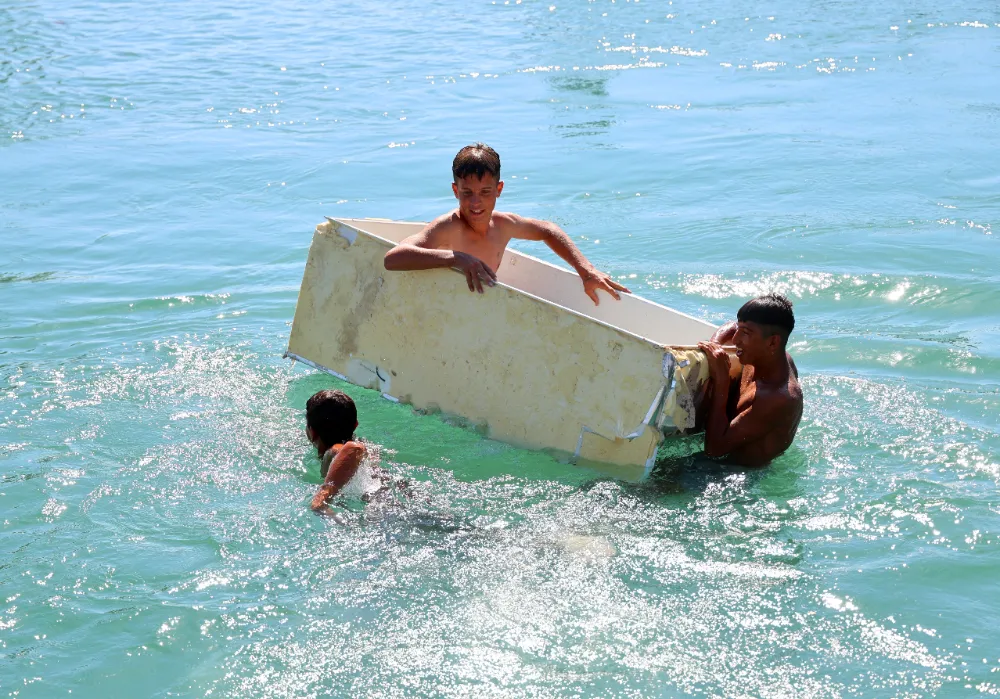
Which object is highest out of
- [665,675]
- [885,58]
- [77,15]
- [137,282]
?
[77,15]

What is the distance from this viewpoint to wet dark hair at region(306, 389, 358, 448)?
5219 millimetres

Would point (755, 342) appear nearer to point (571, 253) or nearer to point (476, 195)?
point (571, 253)

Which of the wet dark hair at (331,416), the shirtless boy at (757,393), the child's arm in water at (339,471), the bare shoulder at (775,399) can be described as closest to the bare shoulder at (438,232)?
the wet dark hair at (331,416)

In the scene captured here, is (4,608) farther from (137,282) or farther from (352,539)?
(137,282)

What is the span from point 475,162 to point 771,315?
5.63 ft

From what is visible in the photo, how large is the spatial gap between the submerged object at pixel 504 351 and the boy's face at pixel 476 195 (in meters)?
0.48

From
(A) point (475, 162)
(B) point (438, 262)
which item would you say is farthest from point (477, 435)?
(A) point (475, 162)

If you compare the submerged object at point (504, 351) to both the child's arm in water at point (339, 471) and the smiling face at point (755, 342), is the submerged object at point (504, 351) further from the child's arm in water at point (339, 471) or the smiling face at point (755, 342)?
the child's arm in water at point (339, 471)

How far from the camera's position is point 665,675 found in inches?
156

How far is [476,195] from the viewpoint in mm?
5766

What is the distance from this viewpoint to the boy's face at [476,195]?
574 cm

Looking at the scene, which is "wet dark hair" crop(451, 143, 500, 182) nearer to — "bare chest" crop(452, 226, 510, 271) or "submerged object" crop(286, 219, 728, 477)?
"bare chest" crop(452, 226, 510, 271)

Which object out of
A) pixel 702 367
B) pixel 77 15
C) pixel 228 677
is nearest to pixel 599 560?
pixel 702 367

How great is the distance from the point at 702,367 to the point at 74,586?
2794mm
